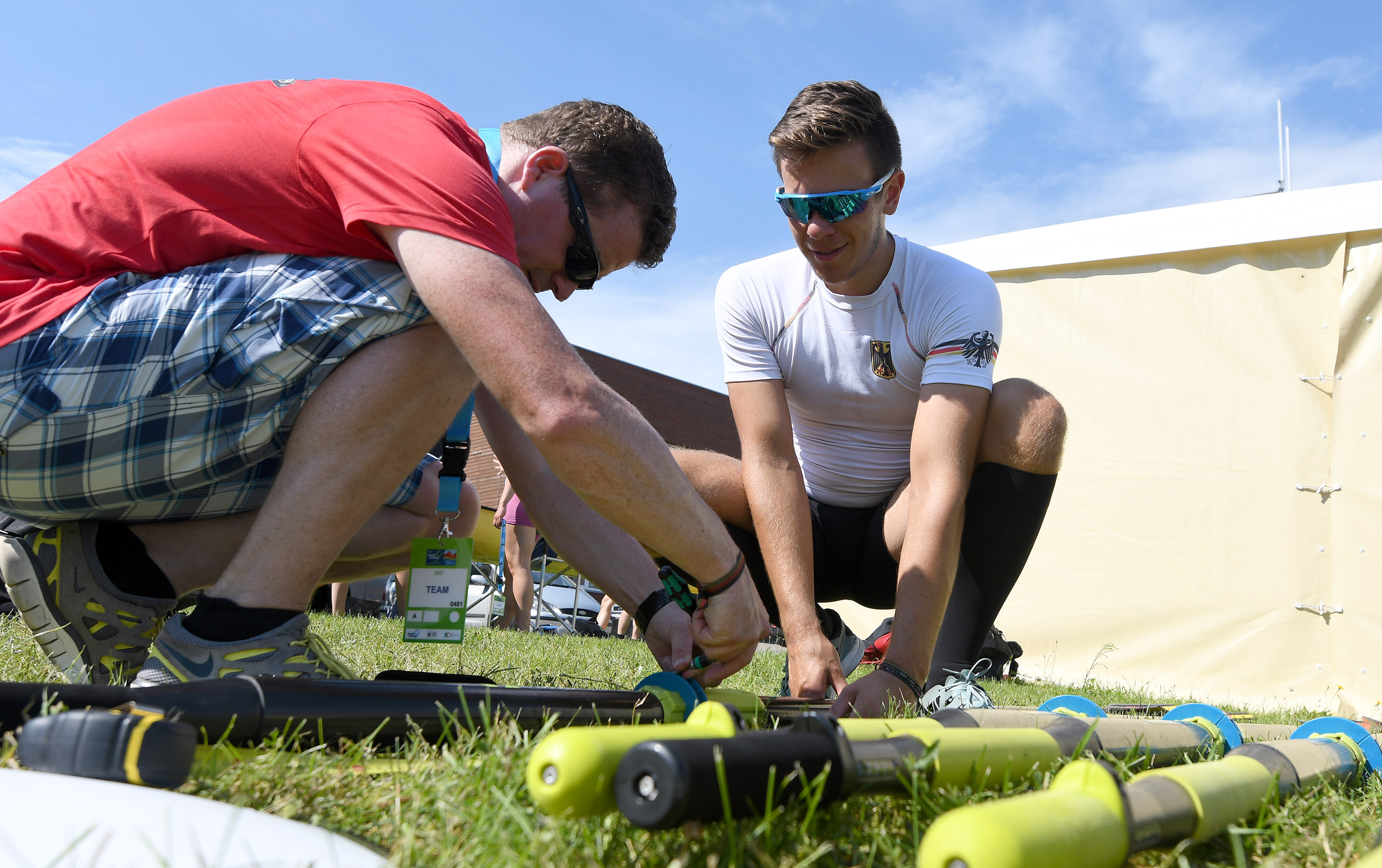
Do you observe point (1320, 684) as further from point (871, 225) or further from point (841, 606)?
point (871, 225)

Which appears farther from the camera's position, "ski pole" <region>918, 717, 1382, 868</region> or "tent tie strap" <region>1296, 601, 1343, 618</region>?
"tent tie strap" <region>1296, 601, 1343, 618</region>

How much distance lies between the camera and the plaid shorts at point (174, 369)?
1662mm

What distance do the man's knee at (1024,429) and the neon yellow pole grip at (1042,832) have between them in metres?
1.95

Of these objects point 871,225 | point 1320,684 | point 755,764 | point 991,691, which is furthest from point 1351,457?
point 755,764

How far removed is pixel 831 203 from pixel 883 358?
50 centimetres

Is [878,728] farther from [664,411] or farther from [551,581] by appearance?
[664,411]

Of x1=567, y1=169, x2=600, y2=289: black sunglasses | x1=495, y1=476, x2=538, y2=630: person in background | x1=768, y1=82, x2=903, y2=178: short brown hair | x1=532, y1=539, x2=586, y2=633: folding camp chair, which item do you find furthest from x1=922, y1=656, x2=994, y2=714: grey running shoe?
x1=532, y1=539, x2=586, y2=633: folding camp chair

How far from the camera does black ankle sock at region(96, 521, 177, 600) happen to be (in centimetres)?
190

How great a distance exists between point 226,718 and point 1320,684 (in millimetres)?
6031

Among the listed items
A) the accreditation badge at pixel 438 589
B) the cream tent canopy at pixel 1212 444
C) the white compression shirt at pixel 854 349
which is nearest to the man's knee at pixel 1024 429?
the white compression shirt at pixel 854 349

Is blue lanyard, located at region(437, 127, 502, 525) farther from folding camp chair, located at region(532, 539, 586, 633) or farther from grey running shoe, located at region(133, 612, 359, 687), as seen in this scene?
folding camp chair, located at region(532, 539, 586, 633)

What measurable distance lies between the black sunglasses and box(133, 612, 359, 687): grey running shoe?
950mm

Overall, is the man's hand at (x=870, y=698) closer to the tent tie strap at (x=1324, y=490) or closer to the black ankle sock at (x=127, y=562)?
the black ankle sock at (x=127, y=562)

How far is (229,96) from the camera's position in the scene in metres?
1.84
